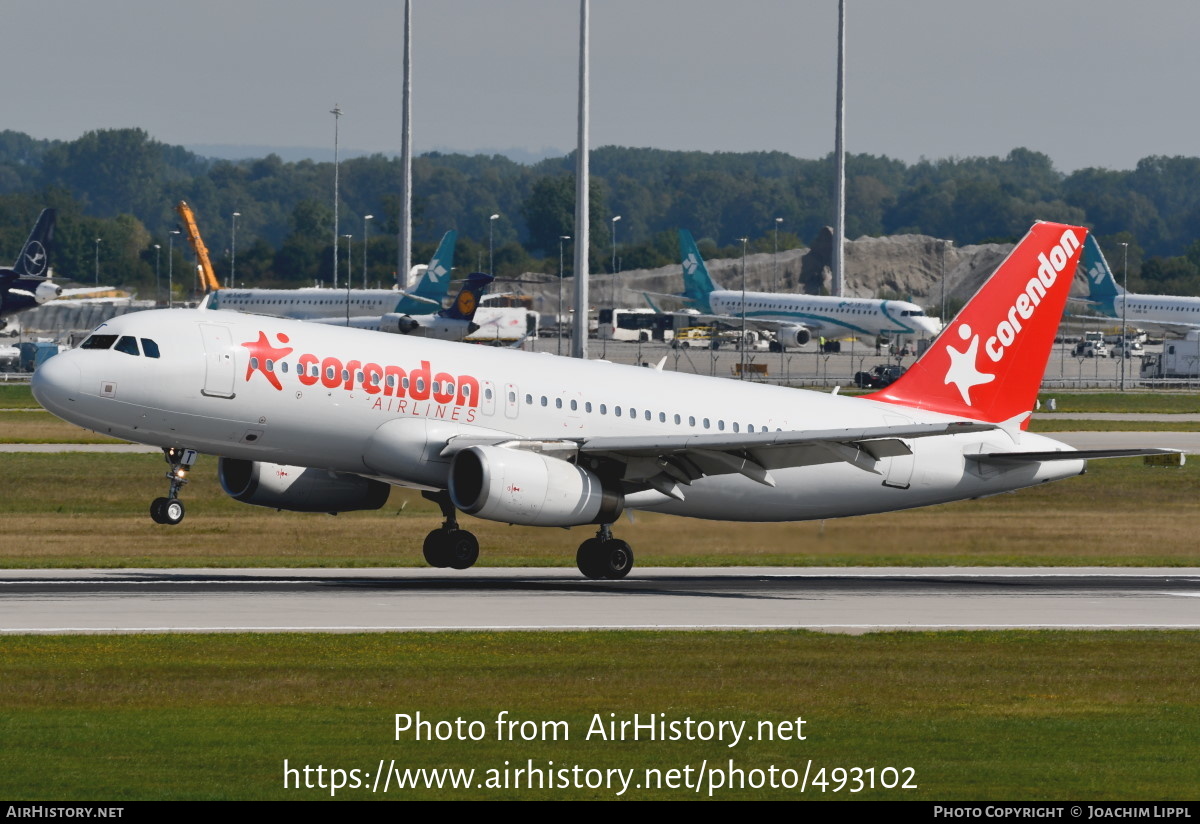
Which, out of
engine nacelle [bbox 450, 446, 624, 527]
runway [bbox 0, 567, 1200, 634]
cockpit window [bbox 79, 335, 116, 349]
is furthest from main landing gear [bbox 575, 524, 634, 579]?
cockpit window [bbox 79, 335, 116, 349]

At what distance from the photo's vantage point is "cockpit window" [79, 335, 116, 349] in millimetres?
36250

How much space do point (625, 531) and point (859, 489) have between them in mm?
5479

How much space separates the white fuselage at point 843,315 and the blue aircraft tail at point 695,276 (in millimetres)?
6818

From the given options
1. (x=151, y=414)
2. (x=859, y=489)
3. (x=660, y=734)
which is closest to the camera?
(x=660, y=734)

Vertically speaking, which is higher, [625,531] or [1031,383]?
[1031,383]

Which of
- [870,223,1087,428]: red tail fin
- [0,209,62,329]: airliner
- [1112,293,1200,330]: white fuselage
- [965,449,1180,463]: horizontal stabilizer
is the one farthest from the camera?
[1112,293,1200,330]: white fuselage

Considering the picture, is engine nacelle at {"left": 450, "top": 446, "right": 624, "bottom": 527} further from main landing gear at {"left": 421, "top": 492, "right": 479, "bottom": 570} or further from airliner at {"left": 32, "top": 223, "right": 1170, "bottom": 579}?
main landing gear at {"left": 421, "top": 492, "right": 479, "bottom": 570}

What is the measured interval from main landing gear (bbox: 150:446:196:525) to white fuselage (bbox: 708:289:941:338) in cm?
12679

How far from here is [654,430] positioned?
41.2m

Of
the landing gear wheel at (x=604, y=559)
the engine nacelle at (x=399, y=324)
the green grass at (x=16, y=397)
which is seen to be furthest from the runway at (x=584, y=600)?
the engine nacelle at (x=399, y=324)

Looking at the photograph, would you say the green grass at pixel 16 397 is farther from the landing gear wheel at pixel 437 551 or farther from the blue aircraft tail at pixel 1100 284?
the blue aircraft tail at pixel 1100 284

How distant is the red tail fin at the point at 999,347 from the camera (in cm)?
4444
